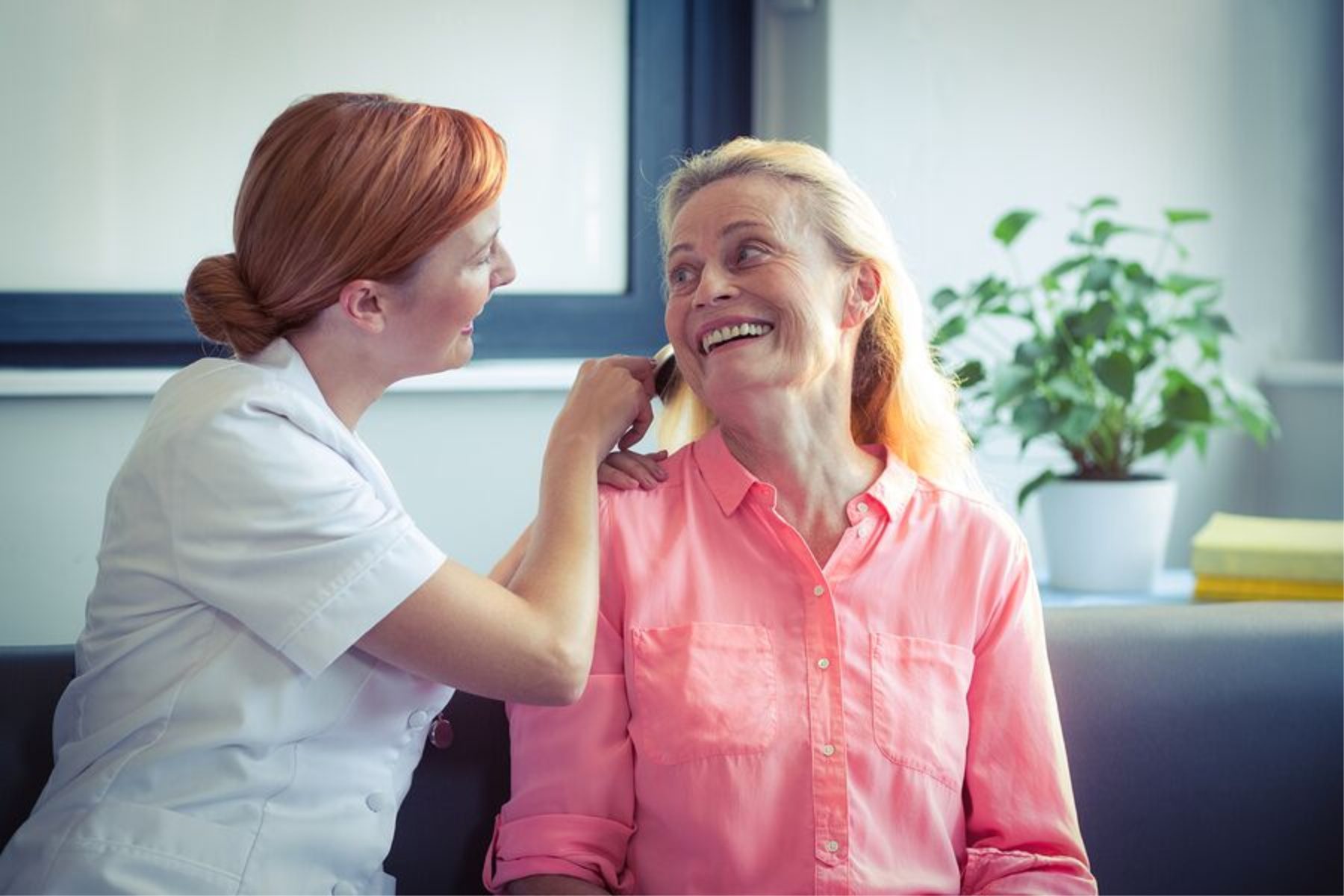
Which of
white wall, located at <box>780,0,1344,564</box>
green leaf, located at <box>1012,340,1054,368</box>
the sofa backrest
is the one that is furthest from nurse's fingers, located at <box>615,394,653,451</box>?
white wall, located at <box>780,0,1344,564</box>

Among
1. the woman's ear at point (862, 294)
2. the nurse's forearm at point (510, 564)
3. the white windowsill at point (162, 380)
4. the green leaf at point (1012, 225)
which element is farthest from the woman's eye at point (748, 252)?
the green leaf at point (1012, 225)

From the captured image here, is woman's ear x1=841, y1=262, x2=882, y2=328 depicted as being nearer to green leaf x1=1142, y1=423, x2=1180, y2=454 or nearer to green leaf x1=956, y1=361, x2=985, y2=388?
green leaf x1=956, y1=361, x2=985, y2=388

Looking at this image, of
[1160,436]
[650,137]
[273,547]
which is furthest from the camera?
[650,137]

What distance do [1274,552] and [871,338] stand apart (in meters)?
0.88

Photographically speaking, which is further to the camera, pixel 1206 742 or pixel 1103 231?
pixel 1103 231

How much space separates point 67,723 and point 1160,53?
2307 mm

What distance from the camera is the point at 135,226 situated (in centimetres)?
228

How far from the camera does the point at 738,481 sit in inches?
62.7

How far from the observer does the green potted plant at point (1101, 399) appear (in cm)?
240

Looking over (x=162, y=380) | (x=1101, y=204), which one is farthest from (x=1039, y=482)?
(x=162, y=380)

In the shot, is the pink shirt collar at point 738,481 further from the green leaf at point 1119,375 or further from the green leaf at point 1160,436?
the green leaf at point 1160,436

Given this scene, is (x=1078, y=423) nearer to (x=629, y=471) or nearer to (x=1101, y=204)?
(x=1101, y=204)

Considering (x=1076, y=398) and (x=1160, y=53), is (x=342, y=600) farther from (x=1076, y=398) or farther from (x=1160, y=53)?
(x=1160, y=53)

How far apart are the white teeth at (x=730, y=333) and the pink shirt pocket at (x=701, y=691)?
298 millimetres
